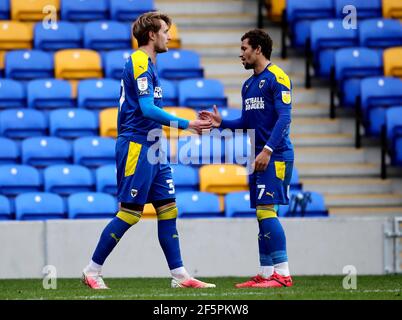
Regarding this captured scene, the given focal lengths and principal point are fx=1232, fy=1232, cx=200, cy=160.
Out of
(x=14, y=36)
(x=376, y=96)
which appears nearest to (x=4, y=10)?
(x=14, y=36)

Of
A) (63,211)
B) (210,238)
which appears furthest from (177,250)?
(63,211)

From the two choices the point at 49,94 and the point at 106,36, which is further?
the point at 106,36

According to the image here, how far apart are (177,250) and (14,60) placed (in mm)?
6043

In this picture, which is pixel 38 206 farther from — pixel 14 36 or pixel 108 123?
pixel 14 36

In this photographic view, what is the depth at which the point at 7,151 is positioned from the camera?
12953 millimetres

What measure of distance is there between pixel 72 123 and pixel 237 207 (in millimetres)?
2230

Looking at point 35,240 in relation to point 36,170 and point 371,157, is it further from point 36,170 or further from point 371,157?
point 371,157

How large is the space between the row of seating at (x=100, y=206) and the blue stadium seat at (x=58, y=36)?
293 cm

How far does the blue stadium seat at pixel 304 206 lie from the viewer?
490 inches

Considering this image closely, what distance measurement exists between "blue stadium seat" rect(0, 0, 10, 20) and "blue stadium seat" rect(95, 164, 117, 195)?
3.32 meters

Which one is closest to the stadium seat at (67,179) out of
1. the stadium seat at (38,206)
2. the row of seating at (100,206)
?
the row of seating at (100,206)

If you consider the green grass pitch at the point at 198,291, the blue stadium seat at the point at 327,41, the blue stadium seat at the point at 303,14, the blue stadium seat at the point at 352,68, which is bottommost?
the green grass pitch at the point at 198,291

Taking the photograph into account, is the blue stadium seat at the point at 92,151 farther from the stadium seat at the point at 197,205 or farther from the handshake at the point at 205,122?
the handshake at the point at 205,122

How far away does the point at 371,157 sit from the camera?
1430 cm
